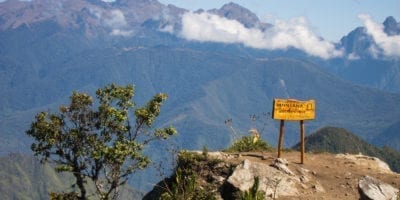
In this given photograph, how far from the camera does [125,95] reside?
33438 mm

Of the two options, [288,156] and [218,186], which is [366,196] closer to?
[218,186]

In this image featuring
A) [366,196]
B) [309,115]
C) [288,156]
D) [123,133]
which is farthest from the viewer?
[288,156]

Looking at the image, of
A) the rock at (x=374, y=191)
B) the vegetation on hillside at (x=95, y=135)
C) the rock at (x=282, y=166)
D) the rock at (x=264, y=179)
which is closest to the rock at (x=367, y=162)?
the rock at (x=282, y=166)

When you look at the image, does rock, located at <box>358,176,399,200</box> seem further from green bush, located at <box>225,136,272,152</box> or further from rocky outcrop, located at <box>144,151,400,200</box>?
green bush, located at <box>225,136,272,152</box>

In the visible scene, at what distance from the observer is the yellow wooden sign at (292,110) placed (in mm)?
34656

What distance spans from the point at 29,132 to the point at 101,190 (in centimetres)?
482

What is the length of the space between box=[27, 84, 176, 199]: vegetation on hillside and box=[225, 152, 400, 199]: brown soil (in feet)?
17.4

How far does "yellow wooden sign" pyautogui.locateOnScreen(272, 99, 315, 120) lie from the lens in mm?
34656

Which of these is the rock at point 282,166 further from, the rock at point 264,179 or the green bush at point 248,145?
the green bush at point 248,145

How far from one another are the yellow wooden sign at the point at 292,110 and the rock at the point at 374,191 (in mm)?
7325

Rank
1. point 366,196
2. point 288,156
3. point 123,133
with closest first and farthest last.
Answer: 1. point 366,196
2. point 123,133
3. point 288,156

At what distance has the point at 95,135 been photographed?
109 ft

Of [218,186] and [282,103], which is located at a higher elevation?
[282,103]

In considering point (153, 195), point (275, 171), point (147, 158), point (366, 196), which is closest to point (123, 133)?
point (147, 158)
